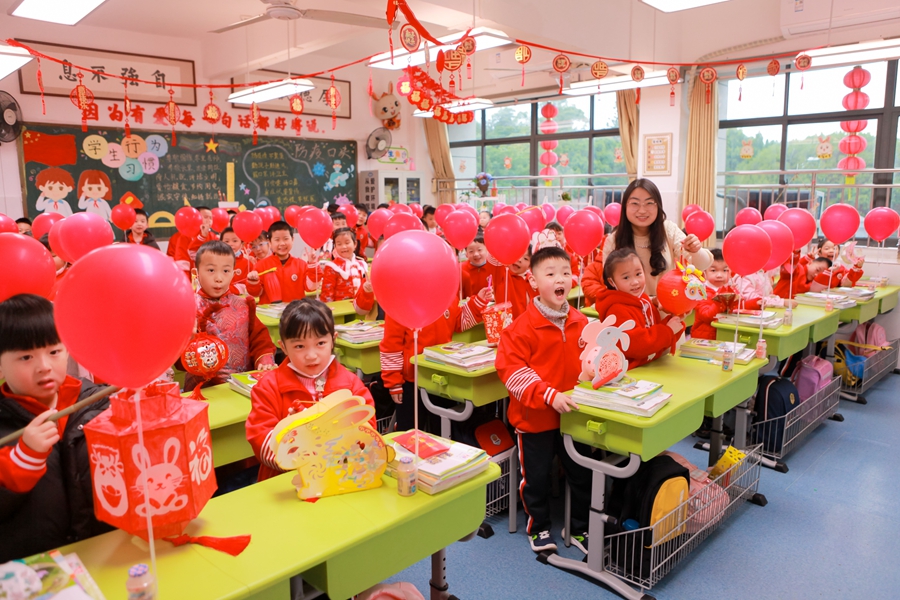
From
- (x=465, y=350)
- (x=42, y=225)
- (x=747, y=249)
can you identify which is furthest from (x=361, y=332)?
(x=42, y=225)

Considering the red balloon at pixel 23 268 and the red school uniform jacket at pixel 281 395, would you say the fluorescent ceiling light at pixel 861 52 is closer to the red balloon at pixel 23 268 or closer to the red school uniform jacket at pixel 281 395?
the red school uniform jacket at pixel 281 395

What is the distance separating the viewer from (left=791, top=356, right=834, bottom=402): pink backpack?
3.93 metres

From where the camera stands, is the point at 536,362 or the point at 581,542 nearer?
the point at 536,362

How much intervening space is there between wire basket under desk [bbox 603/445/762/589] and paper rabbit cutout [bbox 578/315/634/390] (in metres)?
0.57

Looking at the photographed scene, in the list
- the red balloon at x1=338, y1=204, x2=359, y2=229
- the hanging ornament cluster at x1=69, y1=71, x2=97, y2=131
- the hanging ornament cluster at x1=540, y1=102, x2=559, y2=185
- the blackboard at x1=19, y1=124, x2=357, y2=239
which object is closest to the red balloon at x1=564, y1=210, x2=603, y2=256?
the red balloon at x1=338, y1=204, x2=359, y2=229

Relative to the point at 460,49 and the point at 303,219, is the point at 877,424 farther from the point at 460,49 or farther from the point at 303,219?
the point at 303,219

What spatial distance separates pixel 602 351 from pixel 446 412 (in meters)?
0.90

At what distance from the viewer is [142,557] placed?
4.35 ft

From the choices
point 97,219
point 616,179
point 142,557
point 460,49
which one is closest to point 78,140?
point 97,219

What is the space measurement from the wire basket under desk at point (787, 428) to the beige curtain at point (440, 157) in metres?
7.63

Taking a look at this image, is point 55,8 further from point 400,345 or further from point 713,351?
point 713,351

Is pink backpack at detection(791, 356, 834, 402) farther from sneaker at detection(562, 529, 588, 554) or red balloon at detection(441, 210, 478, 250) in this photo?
red balloon at detection(441, 210, 478, 250)

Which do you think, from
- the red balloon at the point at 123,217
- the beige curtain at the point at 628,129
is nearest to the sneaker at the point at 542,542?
the red balloon at the point at 123,217

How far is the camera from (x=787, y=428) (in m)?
3.49
